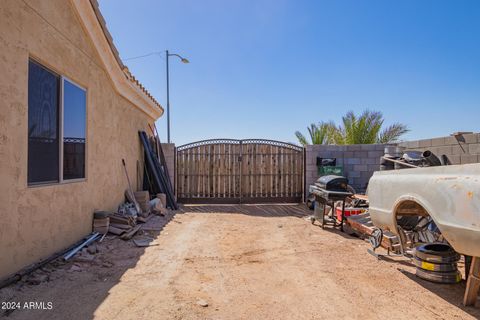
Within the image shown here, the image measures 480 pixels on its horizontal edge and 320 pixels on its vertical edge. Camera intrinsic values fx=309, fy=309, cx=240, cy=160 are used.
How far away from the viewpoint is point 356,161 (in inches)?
401

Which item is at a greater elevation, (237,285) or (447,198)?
(447,198)

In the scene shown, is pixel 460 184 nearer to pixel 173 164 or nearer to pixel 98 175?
pixel 98 175

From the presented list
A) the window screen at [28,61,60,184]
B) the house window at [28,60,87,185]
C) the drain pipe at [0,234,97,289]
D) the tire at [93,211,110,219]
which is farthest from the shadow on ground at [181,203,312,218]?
the window screen at [28,61,60,184]

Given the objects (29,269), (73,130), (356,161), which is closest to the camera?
(29,269)

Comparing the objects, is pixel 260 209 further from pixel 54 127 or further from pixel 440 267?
pixel 54 127

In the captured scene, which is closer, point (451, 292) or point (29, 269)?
point (451, 292)

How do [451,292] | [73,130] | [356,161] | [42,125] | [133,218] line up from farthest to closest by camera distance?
[356,161] → [133,218] → [73,130] → [42,125] → [451,292]

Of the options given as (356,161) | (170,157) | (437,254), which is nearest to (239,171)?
(170,157)

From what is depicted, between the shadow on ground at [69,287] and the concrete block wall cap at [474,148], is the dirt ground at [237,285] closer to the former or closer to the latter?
the shadow on ground at [69,287]

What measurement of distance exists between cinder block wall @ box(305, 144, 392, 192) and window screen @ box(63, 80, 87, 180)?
7.13 metres

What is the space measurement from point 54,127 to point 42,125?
302mm

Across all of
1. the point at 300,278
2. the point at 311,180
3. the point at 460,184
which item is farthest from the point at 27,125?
the point at 311,180

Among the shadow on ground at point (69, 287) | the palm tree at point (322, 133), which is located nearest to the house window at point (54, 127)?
the shadow on ground at point (69, 287)

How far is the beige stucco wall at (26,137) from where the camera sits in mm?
3330
